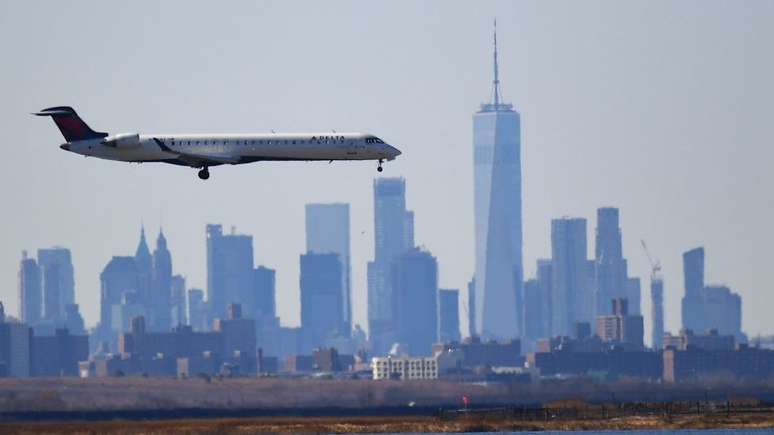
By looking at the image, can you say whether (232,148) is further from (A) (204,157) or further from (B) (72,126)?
(B) (72,126)

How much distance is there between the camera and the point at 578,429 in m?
152

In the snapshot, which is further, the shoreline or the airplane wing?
the shoreline

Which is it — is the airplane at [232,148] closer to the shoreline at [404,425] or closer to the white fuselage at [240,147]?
the white fuselage at [240,147]

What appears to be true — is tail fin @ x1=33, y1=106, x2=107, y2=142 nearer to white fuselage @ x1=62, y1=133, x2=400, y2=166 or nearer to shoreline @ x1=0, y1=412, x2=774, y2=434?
white fuselage @ x1=62, y1=133, x2=400, y2=166

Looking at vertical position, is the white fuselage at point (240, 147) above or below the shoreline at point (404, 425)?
above

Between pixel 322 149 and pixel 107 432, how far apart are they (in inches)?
906

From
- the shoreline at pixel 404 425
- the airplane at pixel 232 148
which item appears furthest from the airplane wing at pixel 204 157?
the shoreline at pixel 404 425

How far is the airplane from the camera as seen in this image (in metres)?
152

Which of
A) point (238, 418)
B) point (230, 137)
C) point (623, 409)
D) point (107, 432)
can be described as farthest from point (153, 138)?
point (623, 409)

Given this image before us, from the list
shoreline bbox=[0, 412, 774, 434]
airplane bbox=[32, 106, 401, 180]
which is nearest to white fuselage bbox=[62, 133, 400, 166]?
airplane bbox=[32, 106, 401, 180]

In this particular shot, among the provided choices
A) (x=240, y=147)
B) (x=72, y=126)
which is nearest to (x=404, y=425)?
(x=240, y=147)

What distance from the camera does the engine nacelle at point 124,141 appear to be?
15188 centimetres

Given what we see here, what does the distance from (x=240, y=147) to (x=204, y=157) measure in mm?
2558

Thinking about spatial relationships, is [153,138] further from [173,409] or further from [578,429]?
[173,409]
